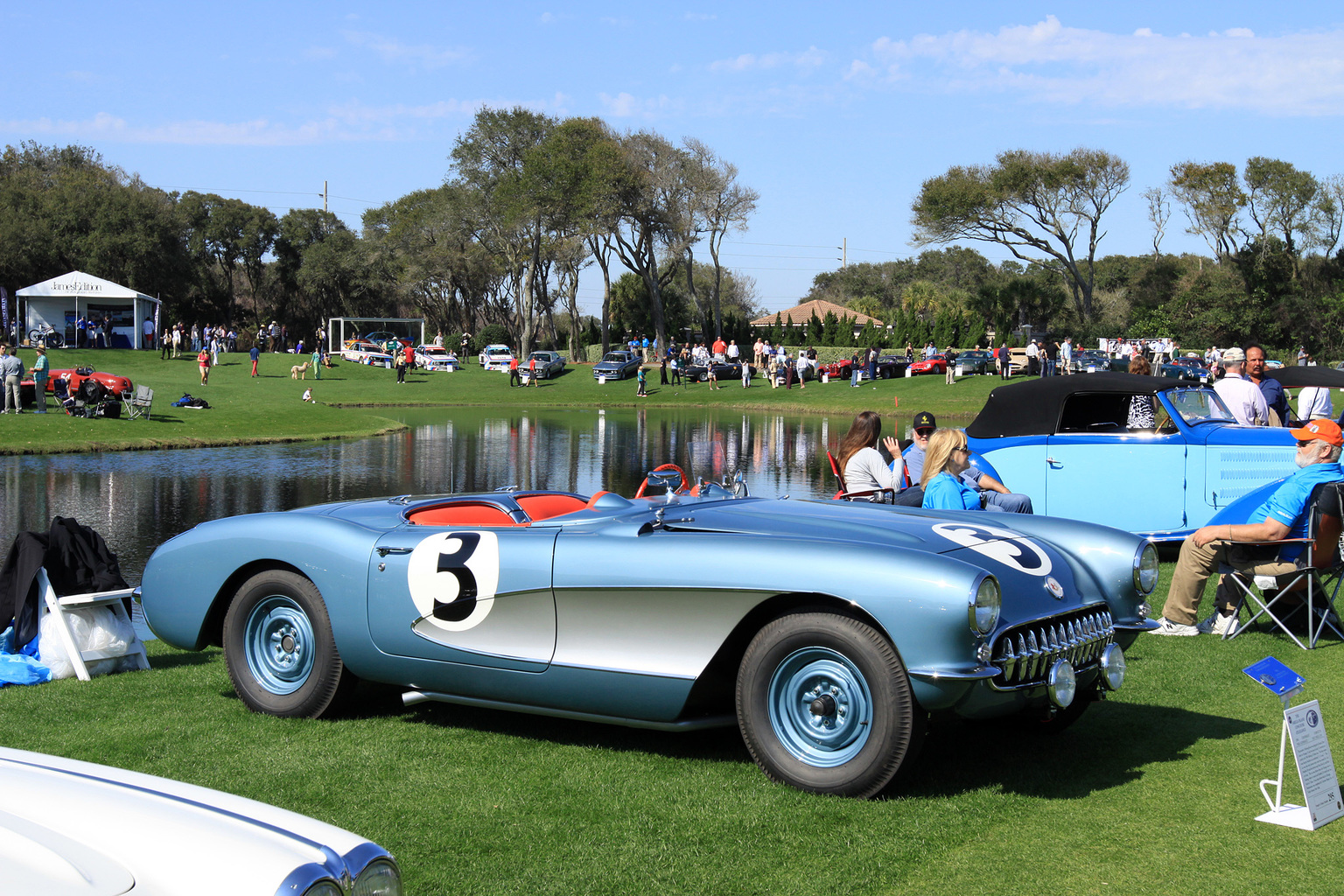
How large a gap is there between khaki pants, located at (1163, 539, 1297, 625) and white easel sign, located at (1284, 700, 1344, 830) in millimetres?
3182

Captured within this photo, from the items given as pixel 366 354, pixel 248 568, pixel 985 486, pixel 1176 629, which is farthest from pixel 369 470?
pixel 366 354

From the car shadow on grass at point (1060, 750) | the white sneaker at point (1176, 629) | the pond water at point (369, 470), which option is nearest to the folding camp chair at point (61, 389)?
the pond water at point (369, 470)

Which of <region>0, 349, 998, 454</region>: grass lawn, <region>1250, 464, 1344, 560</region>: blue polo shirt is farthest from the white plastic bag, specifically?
<region>0, 349, 998, 454</region>: grass lawn

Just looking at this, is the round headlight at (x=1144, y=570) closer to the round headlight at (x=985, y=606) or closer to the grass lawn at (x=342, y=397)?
the round headlight at (x=985, y=606)

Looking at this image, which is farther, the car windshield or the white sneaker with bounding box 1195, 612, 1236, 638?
the car windshield

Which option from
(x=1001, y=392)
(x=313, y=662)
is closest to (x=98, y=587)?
(x=313, y=662)

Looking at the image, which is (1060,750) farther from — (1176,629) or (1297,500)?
(1297,500)

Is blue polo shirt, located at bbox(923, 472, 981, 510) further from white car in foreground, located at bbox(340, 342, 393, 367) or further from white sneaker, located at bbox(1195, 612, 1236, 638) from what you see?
white car in foreground, located at bbox(340, 342, 393, 367)

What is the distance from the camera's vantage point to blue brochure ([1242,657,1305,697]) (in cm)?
427

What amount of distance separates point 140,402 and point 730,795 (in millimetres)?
29817

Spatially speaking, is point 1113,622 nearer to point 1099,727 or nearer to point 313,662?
point 1099,727

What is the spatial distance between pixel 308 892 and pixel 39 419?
2978 cm

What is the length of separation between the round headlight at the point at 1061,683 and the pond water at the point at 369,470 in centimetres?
938

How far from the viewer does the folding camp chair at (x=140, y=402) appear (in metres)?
30.2
